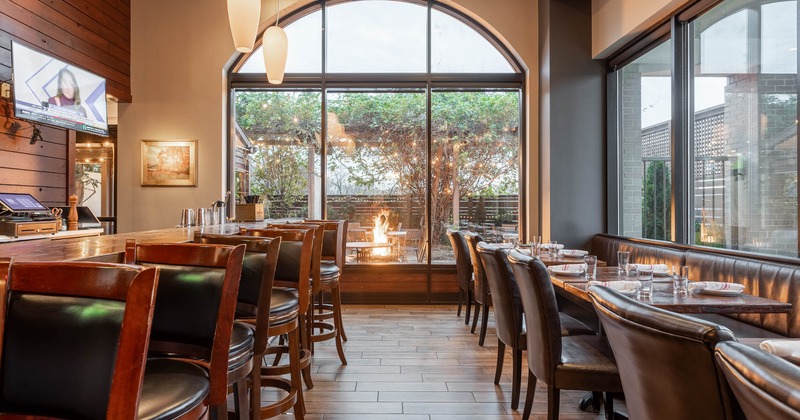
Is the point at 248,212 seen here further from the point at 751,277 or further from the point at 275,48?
the point at 751,277

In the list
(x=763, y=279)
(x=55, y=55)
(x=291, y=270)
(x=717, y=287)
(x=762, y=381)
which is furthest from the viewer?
(x=55, y=55)

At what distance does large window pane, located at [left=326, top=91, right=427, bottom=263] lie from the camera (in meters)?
5.80

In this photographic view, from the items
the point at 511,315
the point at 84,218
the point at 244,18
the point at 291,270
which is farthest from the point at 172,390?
the point at 84,218

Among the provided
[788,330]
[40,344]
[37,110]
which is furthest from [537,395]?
[37,110]

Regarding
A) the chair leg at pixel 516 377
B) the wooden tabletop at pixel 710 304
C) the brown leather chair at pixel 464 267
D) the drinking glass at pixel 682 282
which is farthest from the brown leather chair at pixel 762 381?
the brown leather chair at pixel 464 267

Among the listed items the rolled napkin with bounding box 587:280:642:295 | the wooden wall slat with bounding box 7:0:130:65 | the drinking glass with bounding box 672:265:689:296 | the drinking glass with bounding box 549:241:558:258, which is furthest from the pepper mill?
the drinking glass with bounding box 672:265:689:296

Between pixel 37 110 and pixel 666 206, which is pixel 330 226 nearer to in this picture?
pixel 37 110

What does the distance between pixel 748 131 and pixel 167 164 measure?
573cm

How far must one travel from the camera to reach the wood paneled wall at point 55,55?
4.03 meters

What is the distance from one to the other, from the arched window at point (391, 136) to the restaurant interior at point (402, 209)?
3 cm

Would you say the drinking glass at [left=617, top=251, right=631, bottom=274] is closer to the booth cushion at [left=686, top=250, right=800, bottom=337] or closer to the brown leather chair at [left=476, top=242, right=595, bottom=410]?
the brown leather chair at [left=476, top=242, right=595, bottom=410]

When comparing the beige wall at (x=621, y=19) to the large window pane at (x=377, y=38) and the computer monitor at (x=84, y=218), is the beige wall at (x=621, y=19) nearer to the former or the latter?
the large window pane at (x=377, y=38)

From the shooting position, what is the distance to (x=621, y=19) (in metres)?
4.53

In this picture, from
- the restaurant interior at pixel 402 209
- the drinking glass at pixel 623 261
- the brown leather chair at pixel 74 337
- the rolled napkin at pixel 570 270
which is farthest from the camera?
the rolled napkin at pixel 570 270
